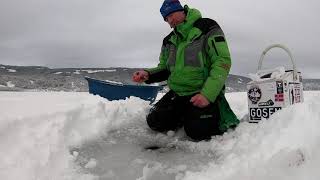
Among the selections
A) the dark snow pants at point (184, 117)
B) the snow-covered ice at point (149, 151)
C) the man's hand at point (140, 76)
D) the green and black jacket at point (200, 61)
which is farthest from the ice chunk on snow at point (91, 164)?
the man's hand at point (140, 76)

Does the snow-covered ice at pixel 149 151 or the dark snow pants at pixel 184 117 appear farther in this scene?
the dark snow pants at pixel 184 117

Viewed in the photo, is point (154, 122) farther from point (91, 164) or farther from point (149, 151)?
point (91, 164)

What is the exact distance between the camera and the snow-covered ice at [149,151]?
276 centimetres

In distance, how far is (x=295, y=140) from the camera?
2912mm

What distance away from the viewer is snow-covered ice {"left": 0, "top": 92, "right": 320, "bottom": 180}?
276cm

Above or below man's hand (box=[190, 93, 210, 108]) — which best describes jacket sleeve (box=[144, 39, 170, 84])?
above

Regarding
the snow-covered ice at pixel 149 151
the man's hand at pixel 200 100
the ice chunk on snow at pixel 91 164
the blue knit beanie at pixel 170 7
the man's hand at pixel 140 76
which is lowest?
the ice chunk on snow at pixel 91 164

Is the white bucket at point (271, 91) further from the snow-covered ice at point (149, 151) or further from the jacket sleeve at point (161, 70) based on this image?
the jacket sleeve at point (161, 70)

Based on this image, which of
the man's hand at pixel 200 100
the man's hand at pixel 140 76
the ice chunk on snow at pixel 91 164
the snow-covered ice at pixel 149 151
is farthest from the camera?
the man's hand at pixel 140 76

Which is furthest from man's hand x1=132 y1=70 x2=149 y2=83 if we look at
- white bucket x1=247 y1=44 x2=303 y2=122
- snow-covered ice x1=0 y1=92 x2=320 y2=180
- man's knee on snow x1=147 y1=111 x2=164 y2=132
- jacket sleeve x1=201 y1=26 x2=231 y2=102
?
white bucket x1=247 y1=44 x2=303 y2=122

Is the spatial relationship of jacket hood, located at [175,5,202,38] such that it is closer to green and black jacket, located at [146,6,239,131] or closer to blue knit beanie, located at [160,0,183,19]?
green and black jacket, located at [146,6,239,131]

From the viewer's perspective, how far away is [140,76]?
15.2ft

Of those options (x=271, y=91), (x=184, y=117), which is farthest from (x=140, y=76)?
(x=271, y=91)

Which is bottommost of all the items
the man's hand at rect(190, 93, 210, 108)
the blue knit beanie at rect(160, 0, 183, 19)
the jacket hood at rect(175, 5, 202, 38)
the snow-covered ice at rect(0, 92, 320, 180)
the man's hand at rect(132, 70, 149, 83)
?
the snow-covered ice at rect(0, 92, 320, 180)
